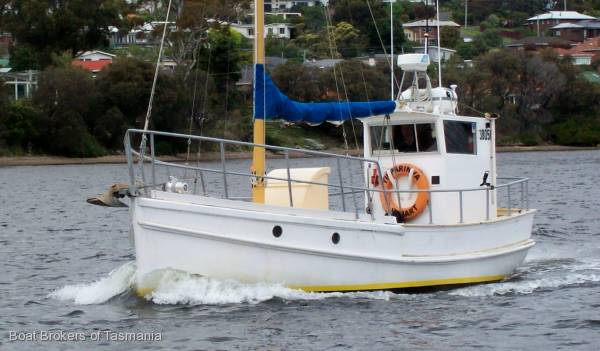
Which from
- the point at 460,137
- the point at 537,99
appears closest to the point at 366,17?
the point at 537,99

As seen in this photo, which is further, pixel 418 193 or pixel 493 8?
pixel 493 8

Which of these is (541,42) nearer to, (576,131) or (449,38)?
(449,38)

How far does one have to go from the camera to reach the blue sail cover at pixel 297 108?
19.1 m

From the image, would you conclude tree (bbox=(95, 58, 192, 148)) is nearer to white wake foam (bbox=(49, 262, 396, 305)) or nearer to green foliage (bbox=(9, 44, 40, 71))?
green foliage (bbox=(9, 44, 40, 71))

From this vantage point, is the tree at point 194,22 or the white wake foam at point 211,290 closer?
the white wake foam at point 211,290

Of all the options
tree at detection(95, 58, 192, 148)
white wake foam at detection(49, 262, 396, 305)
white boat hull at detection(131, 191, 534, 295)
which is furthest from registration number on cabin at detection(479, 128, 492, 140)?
tree at detection(95, 58, 192, 148)

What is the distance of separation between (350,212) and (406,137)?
7.45 feet

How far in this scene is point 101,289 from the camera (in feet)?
65.9

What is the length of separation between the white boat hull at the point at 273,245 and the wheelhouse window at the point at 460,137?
2.30 m

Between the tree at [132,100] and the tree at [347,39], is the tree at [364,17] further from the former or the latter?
the tree at [132,100]

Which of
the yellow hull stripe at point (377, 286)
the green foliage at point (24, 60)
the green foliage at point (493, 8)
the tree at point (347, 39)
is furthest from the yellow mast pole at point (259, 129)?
the green foliage at point (493, 8)

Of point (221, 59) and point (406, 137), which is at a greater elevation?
point (221, 59)

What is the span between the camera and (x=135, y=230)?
1814cm

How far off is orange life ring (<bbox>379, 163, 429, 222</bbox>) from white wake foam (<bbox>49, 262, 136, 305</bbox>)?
442 cm
